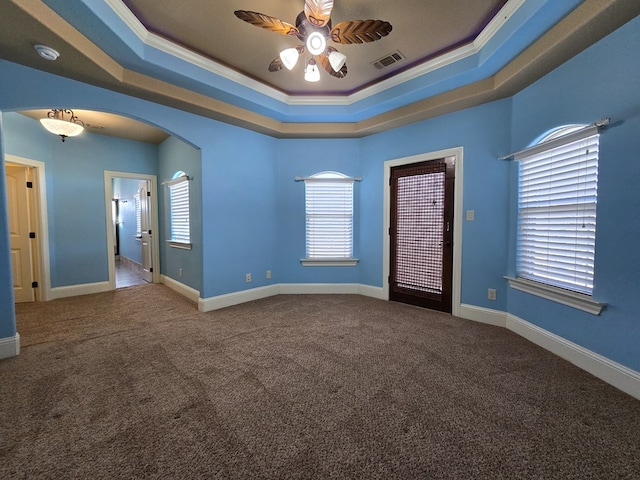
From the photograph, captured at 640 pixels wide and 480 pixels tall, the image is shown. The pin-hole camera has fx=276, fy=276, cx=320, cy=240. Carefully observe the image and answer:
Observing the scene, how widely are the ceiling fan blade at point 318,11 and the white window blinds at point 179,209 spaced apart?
306 centimetres

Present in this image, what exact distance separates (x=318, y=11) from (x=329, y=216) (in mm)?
2891

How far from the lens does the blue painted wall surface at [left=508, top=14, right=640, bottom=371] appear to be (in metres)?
1.94

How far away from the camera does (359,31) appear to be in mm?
2049

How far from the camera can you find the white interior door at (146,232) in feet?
17.9

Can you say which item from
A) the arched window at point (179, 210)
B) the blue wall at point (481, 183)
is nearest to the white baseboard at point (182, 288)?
the arched window at point (179, 210)

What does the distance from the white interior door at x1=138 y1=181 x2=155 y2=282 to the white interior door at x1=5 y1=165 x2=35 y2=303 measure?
1.65m

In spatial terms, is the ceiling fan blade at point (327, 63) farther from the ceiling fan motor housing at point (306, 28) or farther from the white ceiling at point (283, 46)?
the white ceiling at point (283, 46)

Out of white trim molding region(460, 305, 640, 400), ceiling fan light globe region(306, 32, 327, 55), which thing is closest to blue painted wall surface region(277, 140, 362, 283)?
white trim molding region(460, 305, 640, 400)

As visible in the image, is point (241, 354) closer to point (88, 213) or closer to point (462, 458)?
point (462, 458)

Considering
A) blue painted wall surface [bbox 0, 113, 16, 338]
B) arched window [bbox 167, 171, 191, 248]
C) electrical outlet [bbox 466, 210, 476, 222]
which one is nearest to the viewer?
blue painted wall surface [bbox 0, 113, 16, 338]

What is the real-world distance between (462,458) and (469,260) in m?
2.46

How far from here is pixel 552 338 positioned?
255cm

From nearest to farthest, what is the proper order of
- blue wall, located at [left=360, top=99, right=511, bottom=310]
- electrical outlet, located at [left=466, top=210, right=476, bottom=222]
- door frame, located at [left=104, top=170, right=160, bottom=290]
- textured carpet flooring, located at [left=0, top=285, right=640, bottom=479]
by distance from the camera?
1. textured carpet flooring, located at [left=0, top=285, right=640, bottom=479]
2. blue wall, located at [left=360, top=99, right=511, bottom=310]
3. electrical outlet, located at [left=466, top=210, right=476, bottom=222]
4. door frame, located at [left=104, top=170, right=160, bottom=290]

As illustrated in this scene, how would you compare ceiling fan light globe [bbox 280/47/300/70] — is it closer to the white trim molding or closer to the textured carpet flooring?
the textured carpet flooring
